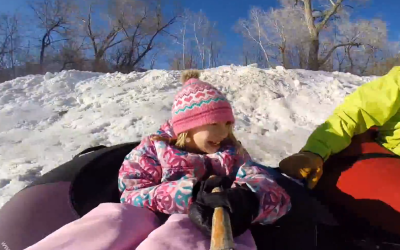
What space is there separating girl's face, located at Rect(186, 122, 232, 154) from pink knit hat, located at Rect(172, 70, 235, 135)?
3 cm

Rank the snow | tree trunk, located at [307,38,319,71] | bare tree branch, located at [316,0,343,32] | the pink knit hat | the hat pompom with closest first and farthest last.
Result: the pink knit hat
the hat pompom
the snow
tree trunk, located at [307,38,319,71]
bare tree branch, located at [316,0,343,32]

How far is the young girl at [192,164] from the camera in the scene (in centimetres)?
124

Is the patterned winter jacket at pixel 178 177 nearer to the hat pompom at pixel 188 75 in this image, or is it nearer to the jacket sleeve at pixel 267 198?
the jacket sleeve at pixel 267 198

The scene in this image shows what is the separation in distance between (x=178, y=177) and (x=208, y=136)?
8.0 inches

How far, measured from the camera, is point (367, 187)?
57.9 inches

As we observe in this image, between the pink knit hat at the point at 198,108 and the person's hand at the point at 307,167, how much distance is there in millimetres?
344

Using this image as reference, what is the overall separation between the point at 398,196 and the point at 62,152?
2.56m

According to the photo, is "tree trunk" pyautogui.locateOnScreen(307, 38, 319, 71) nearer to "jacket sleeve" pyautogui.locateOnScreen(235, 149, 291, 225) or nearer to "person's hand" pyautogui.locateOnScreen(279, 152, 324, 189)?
"person's hand" pyautogui.locateOnScreen(279, 152, 324, 189)

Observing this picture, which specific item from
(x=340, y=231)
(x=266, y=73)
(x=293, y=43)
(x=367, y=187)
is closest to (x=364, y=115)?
(x=367, y=187)

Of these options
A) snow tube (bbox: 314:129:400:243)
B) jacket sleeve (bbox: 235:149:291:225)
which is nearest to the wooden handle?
jacket sleeve (bbox: 235:149:291:225)

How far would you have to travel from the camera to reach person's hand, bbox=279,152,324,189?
1575 millimetres

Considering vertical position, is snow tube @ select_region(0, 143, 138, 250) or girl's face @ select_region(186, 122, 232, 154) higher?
girl's face @ select_region(186, 122, 232, 154)

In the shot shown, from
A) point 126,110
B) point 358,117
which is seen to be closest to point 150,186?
point 358,117

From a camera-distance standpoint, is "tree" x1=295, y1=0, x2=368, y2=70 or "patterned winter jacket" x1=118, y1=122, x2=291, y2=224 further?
"tree" x1=295, y1=0, x2=368, y2=70
